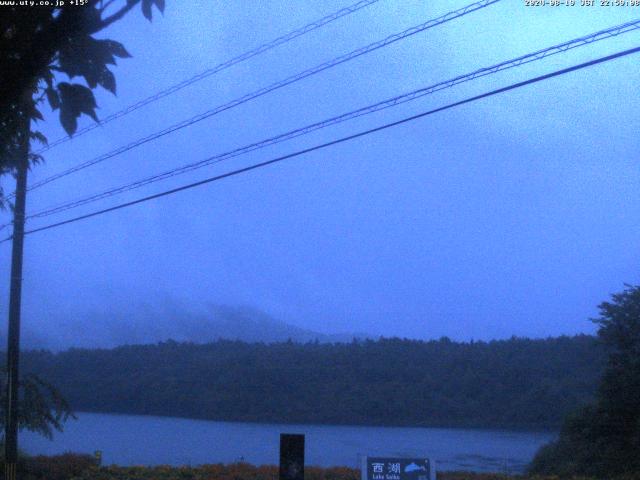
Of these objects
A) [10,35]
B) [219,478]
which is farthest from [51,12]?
[219,478]

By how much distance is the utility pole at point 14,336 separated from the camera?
624 inches

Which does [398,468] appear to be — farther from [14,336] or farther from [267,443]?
[267,443]

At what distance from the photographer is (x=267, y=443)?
79.4ft

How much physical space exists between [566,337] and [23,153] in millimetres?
30003

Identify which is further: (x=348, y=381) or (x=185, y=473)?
(x=348, y=381)

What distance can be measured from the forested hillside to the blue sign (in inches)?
634

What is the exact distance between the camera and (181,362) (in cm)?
3562

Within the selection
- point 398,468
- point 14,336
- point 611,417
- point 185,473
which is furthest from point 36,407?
point 611,417

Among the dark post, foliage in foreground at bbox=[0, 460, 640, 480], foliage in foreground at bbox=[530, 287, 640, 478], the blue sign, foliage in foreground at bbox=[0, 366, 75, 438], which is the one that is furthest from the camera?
foliage in foreground at bbox=[530, 287, 640, 478]

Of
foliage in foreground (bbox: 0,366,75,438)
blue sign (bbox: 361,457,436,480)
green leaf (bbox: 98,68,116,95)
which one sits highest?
green leaf (bbox: 98,68,116,95)

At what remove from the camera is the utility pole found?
52.0ft

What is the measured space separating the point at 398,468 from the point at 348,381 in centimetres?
1941

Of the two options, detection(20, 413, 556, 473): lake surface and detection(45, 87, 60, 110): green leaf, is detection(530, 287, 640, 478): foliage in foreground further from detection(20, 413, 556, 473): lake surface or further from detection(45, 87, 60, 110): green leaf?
detection(45, 87, 60, 110): green leaf

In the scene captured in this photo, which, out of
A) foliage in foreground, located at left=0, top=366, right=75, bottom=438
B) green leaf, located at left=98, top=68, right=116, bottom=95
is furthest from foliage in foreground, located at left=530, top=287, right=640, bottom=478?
green leaf, located at left=98, top=68, right=116, bottom=95
